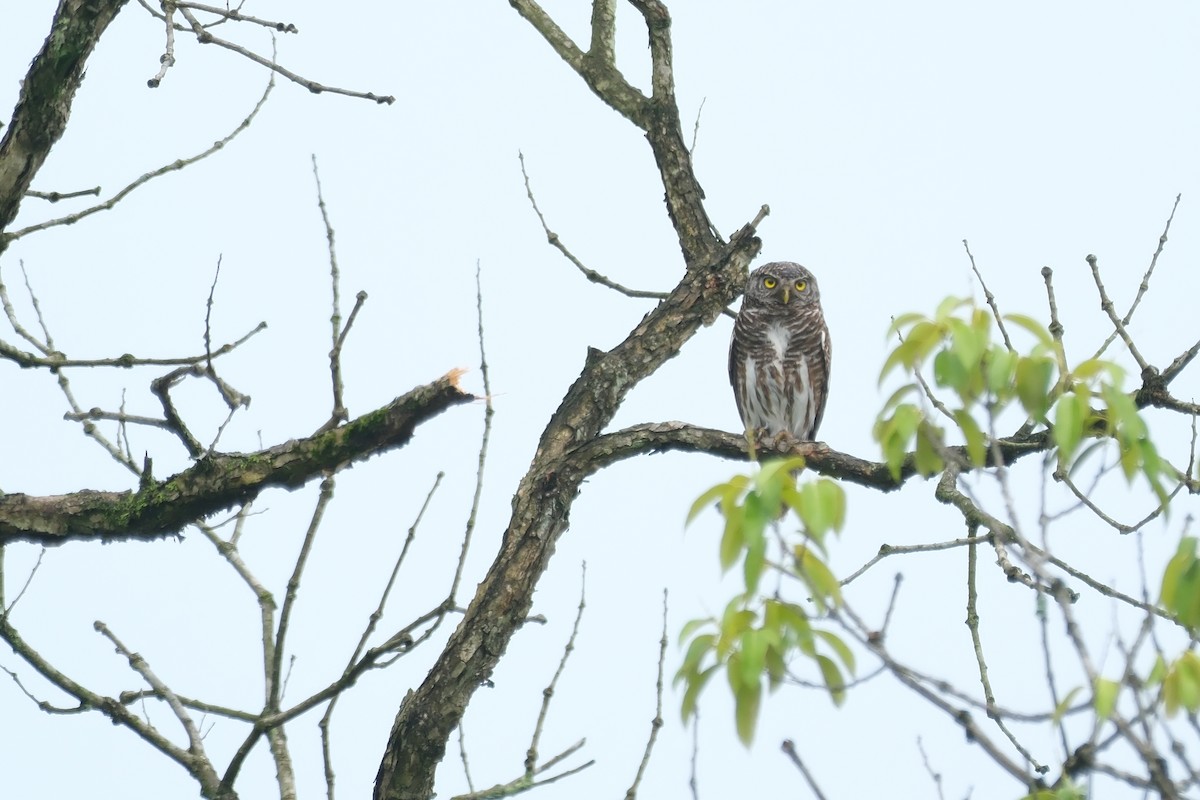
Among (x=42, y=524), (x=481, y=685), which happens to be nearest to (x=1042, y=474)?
(x=481, y=685)

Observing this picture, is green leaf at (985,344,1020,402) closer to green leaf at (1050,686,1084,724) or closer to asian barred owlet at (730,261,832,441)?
green leaf at (1050,686,1084,724)

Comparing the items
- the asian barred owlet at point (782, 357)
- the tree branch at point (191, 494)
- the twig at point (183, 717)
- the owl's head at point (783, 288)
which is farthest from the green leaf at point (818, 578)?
the owl's head at point (783, 288)

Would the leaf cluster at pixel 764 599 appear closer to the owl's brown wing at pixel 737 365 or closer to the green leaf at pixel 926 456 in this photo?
the green leaf at pixel 926 456

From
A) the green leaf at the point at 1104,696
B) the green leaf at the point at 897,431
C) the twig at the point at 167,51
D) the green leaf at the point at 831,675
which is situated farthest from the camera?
the twig at the point at 167,51

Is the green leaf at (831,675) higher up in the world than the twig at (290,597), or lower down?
lower down

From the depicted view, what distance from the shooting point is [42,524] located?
4.32 m

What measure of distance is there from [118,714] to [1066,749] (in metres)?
3.27

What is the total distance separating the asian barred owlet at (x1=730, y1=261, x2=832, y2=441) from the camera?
8227mm

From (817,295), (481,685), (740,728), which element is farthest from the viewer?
(817,295)

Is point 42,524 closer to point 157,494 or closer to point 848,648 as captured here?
point 157,494

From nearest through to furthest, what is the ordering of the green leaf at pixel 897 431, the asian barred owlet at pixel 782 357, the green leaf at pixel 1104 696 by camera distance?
the green leaf at pixel 1104 696 → the green leaf at pixel 897 431 → the asian barred owlet at pixel 782 357

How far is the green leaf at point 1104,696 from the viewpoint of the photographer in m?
2.12

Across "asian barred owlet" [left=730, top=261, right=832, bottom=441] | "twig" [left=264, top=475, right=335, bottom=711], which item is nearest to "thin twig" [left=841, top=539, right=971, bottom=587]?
"twig" [left=264, top=475, right=335, bottom=711]

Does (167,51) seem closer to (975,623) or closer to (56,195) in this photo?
(56,195)
